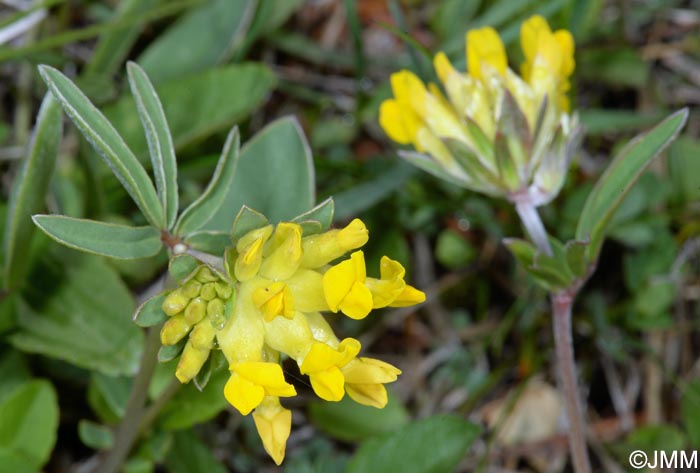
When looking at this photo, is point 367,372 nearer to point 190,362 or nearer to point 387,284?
point 387,284

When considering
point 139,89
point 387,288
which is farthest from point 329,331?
point 139,89

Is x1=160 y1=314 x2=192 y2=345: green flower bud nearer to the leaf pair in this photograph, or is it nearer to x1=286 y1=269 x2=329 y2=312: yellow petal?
x1=286 y1=269 x2=329 y2=312: yellow petal

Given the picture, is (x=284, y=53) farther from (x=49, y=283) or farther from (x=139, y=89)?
(x=139, y=89)

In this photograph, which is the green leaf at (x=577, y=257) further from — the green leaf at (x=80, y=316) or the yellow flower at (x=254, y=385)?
the green leaf at (x=80, y=316)

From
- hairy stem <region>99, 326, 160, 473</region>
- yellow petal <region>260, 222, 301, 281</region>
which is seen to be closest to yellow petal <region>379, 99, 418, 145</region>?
yellow petal <region>260, 222, 301, 281</region>

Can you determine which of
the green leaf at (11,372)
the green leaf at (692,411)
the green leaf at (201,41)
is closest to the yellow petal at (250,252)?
the green leaf at (11,372)
